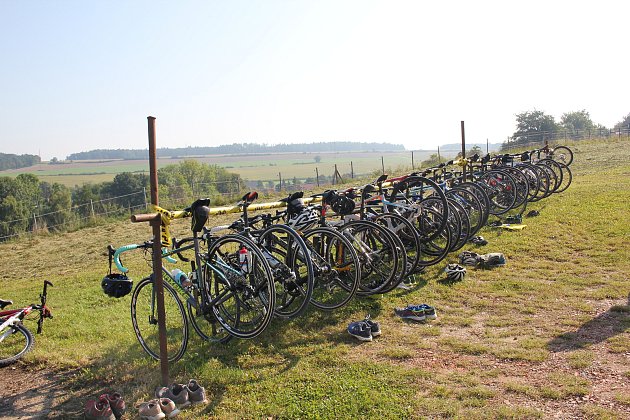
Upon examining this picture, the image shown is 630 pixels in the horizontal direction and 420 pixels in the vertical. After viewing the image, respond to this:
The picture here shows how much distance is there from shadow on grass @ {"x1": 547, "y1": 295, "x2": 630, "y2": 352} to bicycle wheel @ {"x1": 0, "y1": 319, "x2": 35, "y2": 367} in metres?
4.50

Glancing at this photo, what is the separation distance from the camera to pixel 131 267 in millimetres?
8594

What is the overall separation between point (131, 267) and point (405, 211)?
504 cm

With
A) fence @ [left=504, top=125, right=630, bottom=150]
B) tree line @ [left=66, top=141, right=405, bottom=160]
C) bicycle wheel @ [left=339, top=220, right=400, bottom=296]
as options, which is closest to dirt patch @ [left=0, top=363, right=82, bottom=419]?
bicycle wheel @ [left=339, top=220, right=400, bottom=296]

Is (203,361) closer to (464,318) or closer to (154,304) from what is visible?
(154,304)

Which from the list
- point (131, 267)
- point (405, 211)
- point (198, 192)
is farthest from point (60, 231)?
point (405, 211)

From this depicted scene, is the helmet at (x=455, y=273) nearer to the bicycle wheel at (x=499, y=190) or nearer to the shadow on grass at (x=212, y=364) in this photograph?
the shadow on grass at (x=212, y=364)

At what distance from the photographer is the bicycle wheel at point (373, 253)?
16.0 ft

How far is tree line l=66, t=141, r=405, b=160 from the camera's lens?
10031 centimetres

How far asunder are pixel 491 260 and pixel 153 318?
13.6 feet

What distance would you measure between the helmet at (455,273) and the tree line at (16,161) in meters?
94.1

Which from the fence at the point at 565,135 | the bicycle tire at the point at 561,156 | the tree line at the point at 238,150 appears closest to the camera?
the bicycle tire at the point at 561,156

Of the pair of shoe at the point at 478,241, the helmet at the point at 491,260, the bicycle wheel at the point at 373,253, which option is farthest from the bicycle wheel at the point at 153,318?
the pair of shoe at the point at 478,241

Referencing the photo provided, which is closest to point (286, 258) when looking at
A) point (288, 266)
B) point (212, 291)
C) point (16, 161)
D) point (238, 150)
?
point (288, 266)

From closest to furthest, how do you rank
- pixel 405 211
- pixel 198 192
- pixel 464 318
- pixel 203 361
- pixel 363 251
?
pixel 203 361, pixel 464 318, pixel 363 251, pixel 405 211, pixel 198 192
